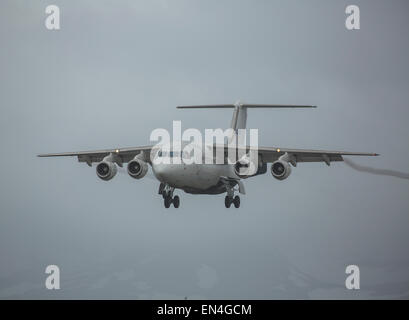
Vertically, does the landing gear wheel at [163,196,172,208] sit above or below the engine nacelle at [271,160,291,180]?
below

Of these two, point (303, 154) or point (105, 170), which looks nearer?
point (105, 170)

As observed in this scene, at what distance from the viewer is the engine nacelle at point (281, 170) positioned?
31641 mm

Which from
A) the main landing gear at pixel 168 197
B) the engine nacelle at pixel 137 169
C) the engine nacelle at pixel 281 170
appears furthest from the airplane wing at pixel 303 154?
the engine nacelle at pixel 137 169

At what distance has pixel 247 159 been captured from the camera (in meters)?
33.4

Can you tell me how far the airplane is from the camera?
3050 centimetres

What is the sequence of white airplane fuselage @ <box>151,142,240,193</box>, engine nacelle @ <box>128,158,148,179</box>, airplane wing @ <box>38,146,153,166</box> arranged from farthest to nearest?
airplane wing @ <box>38,146,153,166</box> → engine nacelle @ <box>128,158,148,179</box> → white airplane fuselage @ <box>151,142,240,193</box>

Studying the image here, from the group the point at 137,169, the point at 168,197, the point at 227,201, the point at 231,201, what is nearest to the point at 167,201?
the point at 168,197

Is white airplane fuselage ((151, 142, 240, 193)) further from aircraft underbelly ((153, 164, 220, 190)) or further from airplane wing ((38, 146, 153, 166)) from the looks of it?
airplane wing ((38, 146, 153, 166))

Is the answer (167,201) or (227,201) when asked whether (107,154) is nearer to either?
(167,201)

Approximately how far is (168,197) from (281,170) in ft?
19.6

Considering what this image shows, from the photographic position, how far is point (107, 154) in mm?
34969

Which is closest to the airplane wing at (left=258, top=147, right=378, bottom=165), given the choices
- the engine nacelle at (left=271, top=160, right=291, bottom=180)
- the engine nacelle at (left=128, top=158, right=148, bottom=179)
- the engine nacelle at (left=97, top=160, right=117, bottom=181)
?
the engine nacelle at (left=271, top=160, right=291, bottom=180)

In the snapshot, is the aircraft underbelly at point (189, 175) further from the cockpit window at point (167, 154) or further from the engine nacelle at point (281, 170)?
the engine nacelle at point (281, 170)
